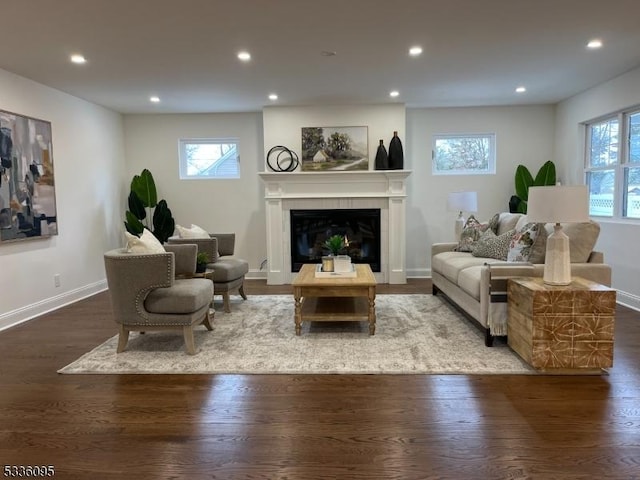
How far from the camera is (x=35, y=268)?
448cm

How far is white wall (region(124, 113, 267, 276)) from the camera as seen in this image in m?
6.36

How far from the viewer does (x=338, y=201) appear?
5.96 m

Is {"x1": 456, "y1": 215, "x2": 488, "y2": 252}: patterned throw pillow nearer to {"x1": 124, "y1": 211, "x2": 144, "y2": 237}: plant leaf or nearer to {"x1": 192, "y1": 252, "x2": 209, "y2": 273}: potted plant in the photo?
{"x1": 192, "y1": 252, "x2": 209, "y2": 273}: potted plant

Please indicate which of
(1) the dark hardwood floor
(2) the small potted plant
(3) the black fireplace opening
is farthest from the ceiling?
(1) the dark hardwood floor

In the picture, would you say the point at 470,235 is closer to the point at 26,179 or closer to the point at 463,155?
the point at 463,155

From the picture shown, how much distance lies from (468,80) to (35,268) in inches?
205

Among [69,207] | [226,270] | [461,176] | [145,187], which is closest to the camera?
[226,270]

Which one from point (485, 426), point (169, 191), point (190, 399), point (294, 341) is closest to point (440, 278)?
point (294, 341)

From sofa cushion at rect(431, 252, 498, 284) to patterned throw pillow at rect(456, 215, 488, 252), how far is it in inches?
4.5

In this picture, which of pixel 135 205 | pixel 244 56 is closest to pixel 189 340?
pixel 244 56

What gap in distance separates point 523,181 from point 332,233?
110 inches

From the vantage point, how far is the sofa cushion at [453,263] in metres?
4.06

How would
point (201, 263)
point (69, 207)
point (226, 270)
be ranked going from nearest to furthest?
1. point (201, 263)
2. point (226, 270)
3. point (69, 207)

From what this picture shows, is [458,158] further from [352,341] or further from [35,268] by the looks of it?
[35,268]
